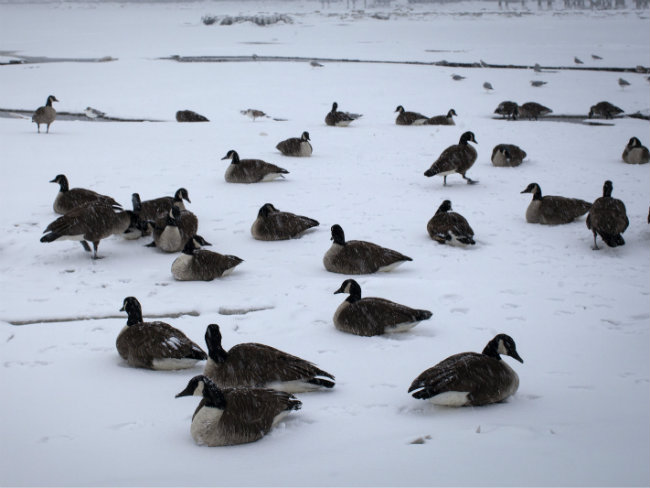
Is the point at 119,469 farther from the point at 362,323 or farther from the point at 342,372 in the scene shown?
the point at 362,323

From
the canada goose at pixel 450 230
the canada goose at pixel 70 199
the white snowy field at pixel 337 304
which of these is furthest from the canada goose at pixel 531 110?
the canada goose at pixel 70 199

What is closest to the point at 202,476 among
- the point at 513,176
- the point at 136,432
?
the point at 136,432

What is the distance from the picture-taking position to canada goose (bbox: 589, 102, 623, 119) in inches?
746

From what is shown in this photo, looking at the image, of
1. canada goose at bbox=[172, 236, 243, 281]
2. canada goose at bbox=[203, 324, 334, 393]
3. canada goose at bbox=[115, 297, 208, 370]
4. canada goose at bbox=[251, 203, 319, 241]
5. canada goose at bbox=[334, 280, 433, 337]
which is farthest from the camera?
canada goose at bbox=[251, 203, 319, 241]

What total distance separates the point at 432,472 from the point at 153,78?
24891mm

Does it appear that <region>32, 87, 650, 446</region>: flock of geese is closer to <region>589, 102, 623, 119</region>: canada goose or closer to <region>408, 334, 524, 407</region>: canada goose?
<region>408, 334, 524, 407</region>: canada goose

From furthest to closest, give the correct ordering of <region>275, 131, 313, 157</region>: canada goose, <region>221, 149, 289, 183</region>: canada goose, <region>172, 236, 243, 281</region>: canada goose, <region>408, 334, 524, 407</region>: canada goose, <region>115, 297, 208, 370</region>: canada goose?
1. <region>275, 131, 313, 157</region>: canada goose
2. <region>221, 149, 289, 183</region>: canada goose
3. <region>172, 236, 243, 281</region>: canada goose
4. <region>115, 297, 208, 370</region>: canada goose
5. <region>408, 334, 524, 407</region>: canada goose

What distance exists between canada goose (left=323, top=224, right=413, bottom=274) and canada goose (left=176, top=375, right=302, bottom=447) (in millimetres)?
3585

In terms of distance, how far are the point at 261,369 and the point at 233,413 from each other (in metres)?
0.77

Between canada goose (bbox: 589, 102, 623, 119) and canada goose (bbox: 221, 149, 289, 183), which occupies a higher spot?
canada goose (bbox: 589, 102, 623, 119)

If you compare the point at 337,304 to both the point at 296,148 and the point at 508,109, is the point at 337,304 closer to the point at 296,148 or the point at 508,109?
the point at 296,148

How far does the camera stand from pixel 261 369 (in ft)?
16.6

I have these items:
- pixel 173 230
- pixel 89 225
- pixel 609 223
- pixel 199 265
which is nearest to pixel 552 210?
pixel 609 223

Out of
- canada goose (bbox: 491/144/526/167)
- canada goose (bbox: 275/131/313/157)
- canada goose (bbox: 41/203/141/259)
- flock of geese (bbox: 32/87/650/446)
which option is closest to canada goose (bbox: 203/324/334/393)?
flock of geese (bbox: 32/87/650/446)
